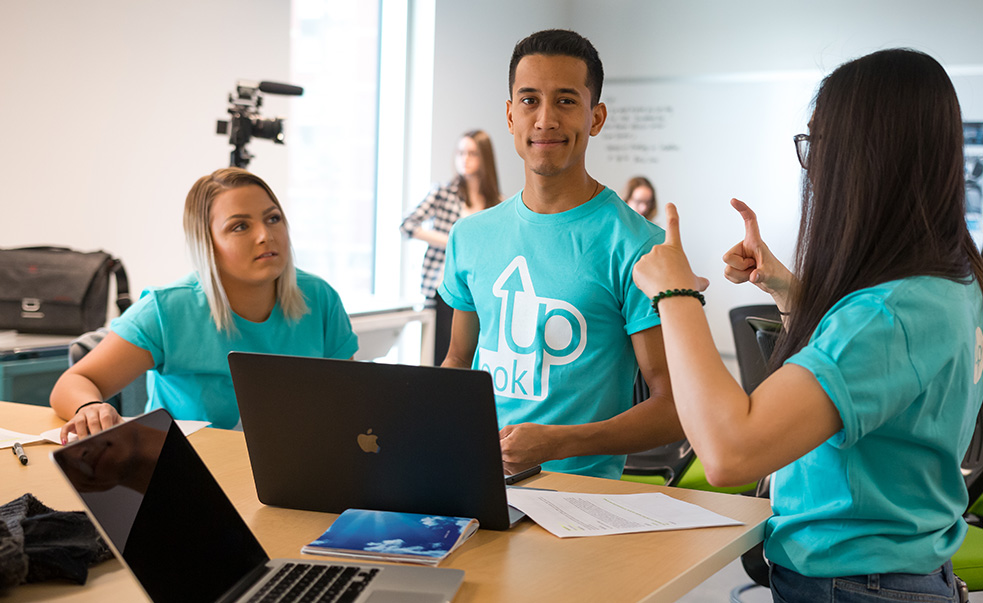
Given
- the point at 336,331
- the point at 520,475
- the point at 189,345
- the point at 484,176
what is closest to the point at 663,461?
the point at 336,331

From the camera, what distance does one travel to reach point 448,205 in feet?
16.9

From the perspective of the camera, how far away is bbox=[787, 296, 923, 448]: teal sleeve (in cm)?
99

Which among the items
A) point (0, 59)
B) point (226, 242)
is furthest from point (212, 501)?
point (0, 59)

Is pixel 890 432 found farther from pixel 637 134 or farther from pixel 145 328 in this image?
pixel 637 134

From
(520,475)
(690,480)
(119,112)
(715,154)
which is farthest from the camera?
(715,154)

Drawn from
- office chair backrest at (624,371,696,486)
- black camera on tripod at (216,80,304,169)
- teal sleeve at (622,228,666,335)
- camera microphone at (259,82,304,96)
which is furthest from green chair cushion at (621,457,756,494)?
camera microphone at (259,82,304,96)

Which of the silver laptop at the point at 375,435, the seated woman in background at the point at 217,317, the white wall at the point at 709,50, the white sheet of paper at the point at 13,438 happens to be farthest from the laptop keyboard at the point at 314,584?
the white wall at the point at 709,50

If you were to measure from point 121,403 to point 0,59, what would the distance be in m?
1.89

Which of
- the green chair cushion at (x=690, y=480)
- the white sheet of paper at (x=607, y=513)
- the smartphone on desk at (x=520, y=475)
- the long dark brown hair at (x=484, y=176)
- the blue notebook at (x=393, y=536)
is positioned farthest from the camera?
the long dark brown hair at (x=484, y=176)

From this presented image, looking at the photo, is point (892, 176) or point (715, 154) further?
point (715, 154)

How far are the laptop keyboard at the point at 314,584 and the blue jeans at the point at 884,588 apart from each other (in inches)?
22.0

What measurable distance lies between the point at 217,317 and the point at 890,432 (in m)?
1.48

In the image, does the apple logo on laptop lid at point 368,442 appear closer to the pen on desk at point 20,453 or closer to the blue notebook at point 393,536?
the blue notebook at point 393,536

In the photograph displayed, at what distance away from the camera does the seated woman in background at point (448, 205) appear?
4996 mm
